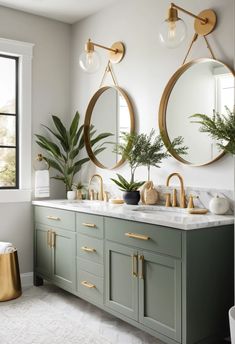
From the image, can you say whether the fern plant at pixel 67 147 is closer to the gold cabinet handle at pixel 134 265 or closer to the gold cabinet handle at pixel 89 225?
the gold cabinet handle at pixel 89 225

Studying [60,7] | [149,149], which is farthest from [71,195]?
[60,7]

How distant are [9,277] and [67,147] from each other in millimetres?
1376

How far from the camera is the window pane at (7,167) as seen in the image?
391 cm

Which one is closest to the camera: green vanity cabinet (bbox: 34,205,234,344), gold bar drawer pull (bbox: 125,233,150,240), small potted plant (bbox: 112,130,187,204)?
green vanity cabinet (bbox: 34,205,234,344)

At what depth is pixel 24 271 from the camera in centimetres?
398

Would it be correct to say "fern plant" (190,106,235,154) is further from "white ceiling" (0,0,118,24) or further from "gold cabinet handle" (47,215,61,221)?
"white ceiling" (0,0,118,24)

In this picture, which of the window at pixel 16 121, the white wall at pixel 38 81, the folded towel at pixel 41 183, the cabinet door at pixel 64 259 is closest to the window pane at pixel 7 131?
the window at pixel 16 121

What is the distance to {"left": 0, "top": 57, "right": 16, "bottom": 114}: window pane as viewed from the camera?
155 inches

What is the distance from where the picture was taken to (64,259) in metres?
3.49

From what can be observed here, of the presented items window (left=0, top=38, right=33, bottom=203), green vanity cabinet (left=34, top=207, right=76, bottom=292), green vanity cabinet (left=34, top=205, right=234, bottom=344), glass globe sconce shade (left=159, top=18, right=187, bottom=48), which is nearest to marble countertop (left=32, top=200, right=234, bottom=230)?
green vanity cabinet (left=34, top=205, right=234, bottom=344)

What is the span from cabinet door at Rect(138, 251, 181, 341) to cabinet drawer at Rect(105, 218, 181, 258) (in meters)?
0.06

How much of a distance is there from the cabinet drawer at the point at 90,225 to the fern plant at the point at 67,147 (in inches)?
33.4

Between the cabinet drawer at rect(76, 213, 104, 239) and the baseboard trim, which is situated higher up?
the cabinet drawer at rect(76, 213, 104, 239)

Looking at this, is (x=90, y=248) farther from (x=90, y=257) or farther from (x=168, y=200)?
(x=168, y=200)
